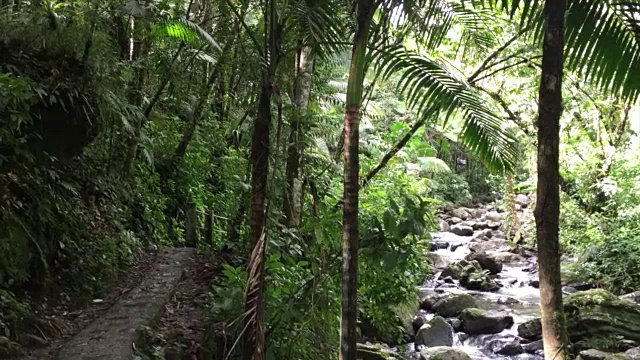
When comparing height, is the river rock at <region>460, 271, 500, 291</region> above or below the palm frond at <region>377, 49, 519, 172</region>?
below

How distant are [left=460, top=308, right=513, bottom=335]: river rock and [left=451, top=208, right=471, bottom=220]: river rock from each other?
1458cm

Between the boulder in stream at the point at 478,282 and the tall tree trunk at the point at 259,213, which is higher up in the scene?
the tall tree trunk at the point at 259,213

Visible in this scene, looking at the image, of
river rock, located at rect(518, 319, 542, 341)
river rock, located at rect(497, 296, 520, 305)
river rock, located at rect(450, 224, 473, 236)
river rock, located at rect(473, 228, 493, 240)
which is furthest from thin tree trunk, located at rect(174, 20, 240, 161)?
river rock, located at rect(450, 224, 473, 236)

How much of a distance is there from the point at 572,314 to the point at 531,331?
807 millimetres

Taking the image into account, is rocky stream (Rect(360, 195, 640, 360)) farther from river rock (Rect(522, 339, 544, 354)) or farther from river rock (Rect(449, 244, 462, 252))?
river rock (Rect(449, 244, 462, 252))

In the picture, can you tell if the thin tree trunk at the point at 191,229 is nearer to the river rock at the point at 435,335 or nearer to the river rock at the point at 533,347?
the river rock at the point at 435,335

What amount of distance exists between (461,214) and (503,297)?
1280 cm

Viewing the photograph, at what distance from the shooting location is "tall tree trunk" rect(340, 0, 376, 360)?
10.8 ft

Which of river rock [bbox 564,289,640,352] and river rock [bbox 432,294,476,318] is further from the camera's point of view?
river rock [bbox 432,294,476,318]

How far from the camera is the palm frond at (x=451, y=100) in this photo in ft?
11.8

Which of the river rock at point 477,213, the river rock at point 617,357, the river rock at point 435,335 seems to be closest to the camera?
the river rock at point 617,357

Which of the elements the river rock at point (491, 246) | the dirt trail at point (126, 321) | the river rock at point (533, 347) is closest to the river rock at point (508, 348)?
the river rock at point (533, 347)

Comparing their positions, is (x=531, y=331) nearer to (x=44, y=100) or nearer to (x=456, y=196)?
(x=44, y=100)

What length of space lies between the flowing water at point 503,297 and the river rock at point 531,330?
0.18 meters
